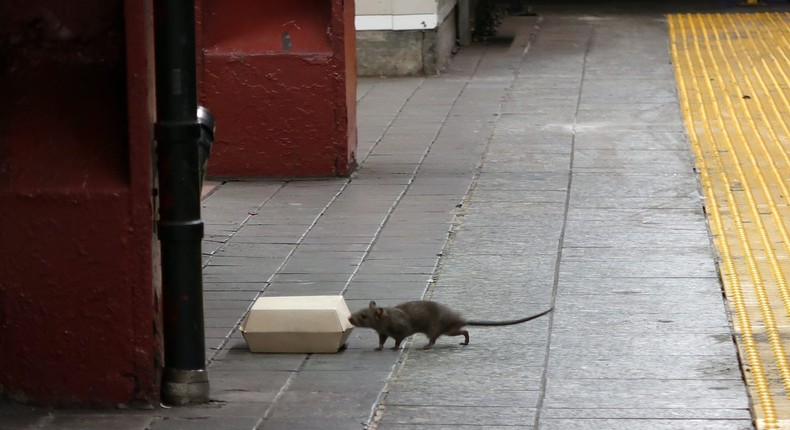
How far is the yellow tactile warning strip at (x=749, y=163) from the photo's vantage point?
278 inches

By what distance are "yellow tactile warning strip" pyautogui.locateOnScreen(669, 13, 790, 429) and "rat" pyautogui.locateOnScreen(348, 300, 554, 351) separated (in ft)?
4.30

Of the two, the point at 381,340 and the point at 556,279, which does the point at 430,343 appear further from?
the point at 556,279

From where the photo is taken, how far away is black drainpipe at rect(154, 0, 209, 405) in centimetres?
605

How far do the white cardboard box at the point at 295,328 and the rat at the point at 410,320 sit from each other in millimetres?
126

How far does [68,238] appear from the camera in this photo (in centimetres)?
614

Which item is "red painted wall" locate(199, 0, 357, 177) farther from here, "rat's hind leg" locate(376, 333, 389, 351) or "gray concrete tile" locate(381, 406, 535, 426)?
"gray concrete tile" locate(381, 406, 535, 426)

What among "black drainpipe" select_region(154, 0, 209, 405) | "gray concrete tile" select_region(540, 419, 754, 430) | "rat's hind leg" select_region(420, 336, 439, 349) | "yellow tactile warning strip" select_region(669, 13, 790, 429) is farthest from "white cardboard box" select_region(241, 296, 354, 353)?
"yellow tactile warning strip" select_region(669, 13, 790, 429)

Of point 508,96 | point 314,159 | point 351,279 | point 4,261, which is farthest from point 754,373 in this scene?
point 508,96

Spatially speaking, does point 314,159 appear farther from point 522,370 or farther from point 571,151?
point 522,370

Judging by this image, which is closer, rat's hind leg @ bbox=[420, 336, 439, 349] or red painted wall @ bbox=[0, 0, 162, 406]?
red painted wall @ bbox=[0, 0, 162, 406]

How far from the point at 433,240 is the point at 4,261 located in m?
3.67

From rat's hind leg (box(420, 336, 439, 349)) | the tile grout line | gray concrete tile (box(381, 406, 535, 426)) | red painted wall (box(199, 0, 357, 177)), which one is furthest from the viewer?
red painted wall (box(199, 0, 357, 177))

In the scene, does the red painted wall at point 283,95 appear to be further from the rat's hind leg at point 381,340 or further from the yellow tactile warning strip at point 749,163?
the rat's hind leg at point 381,340

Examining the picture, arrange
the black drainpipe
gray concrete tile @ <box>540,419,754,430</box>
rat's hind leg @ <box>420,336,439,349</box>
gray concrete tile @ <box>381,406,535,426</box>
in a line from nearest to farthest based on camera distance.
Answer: gray concrete tile @ <box>540,419,754,430</box> → gray concrete tile @ <box>381,406,535,426</box> → the black drainpipe → rat's hind leg @ <box>420,336,439,349</box>
